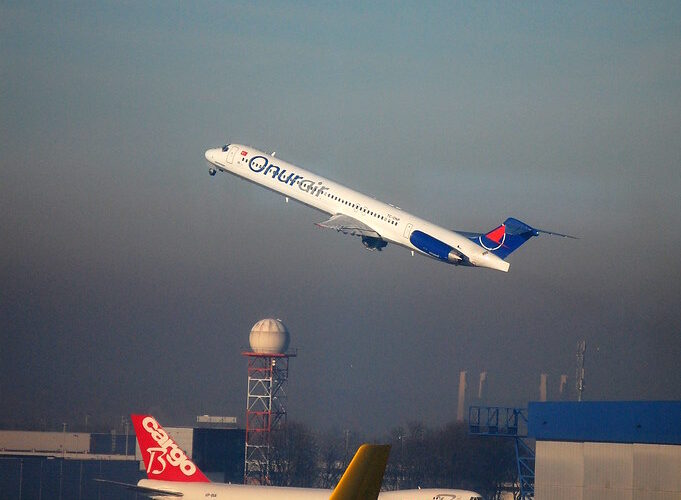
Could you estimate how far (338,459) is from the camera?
13488cm

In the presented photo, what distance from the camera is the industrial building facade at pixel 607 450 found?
65375 mm

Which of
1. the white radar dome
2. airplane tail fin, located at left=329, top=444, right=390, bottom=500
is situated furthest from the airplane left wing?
airplane tail fin, located at left=329, top=444, right=390, bottom=500

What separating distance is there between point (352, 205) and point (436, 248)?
30.2ft

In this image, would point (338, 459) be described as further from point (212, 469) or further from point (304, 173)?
point (304, 173)

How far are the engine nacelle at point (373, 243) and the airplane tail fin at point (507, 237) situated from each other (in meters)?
7.44

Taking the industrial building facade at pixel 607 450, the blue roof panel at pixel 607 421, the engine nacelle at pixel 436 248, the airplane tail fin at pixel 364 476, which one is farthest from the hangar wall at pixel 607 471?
the airplane tail fin at pixel 364 476

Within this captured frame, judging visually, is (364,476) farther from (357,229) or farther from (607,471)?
(357,229)

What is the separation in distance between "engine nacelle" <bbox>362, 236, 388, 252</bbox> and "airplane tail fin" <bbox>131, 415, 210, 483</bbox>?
90.2ft

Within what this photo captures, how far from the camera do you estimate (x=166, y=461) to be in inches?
2717

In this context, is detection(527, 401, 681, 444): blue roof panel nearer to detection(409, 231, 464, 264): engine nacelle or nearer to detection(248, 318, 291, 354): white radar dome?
detection(409, 231, 464, 264): engine nacelle

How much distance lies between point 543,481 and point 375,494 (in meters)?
45.0

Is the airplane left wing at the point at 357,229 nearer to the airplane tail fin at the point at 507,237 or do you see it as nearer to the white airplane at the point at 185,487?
the airplane tail fin at the point at 507,237

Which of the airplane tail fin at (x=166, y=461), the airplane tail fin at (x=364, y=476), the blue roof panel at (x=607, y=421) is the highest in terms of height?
the airplane tail fin at (x=364, y=476)

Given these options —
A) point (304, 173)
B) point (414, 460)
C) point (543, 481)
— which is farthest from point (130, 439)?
point (543, 481)
